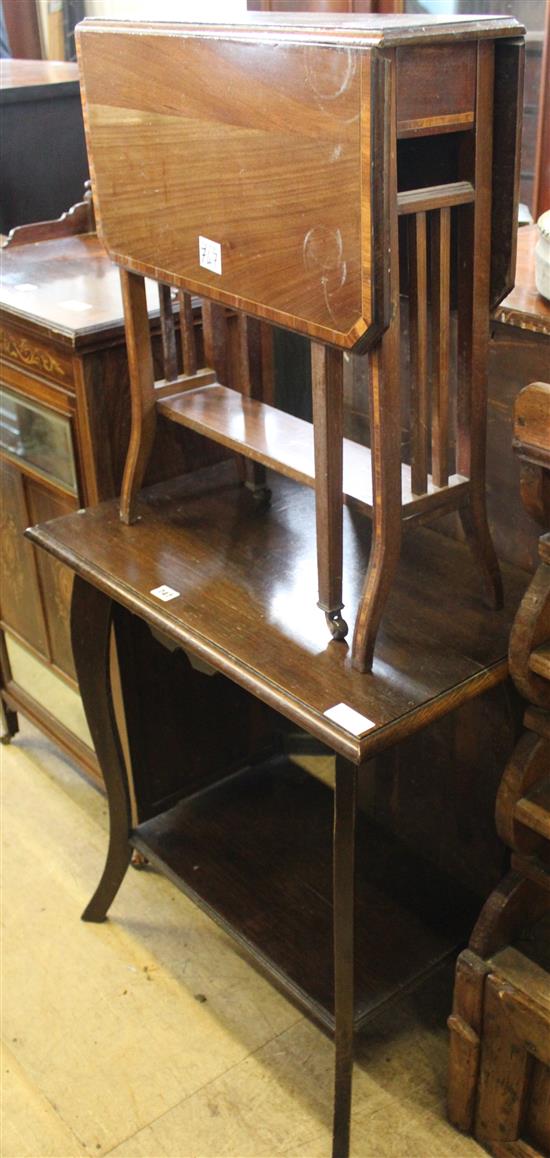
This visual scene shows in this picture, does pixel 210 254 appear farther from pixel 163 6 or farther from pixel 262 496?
pixel 163 6

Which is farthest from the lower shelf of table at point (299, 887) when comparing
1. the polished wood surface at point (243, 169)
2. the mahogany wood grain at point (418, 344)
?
the polished wood surface at point (243, 169)

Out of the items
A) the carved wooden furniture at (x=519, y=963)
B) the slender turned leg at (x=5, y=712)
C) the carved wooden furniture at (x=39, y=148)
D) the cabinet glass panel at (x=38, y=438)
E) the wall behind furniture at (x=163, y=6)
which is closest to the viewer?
the carved wooden furniture at (x=519, y=963)

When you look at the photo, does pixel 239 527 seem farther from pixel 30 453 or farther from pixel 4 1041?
pixel 4 1041

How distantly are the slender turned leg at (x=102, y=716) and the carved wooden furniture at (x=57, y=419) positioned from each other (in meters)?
0.21

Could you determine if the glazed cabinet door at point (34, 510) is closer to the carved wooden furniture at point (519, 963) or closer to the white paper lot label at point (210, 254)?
the white paper lot label at point (210, 254)

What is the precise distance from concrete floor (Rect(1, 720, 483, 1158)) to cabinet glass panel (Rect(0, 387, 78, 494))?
2.64 ft

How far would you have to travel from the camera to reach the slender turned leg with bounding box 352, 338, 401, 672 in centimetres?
125

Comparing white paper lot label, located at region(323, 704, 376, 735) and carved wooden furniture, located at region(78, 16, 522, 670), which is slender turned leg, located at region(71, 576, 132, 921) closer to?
carved wooden furniture, located at region(78, 16, 522, 670)

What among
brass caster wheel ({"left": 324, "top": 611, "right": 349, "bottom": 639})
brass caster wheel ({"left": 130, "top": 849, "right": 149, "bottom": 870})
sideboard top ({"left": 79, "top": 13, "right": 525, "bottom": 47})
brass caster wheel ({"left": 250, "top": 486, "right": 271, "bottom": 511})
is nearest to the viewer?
sideboard top ({"left": 79, "top": 13, "right": 525, "bottom": 47})

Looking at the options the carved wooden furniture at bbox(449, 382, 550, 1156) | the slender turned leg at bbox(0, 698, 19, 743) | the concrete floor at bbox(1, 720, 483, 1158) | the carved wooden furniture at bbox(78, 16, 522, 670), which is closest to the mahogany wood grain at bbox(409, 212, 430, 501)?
the carved wooden furniture at bbox(78, 16, 522, 670)

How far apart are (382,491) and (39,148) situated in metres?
1.63

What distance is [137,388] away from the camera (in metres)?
1.72

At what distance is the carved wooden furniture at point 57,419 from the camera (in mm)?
1873

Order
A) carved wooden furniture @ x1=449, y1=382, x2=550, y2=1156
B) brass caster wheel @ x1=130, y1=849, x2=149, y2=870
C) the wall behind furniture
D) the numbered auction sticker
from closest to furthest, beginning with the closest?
carved wooden furniture @ x1=449, y1=382, x2=550, y2=1156
the numbered auction sticker
brass caster wheel @ x1=130, y1=849, x2=149, y2=870
the wall behind furniture
